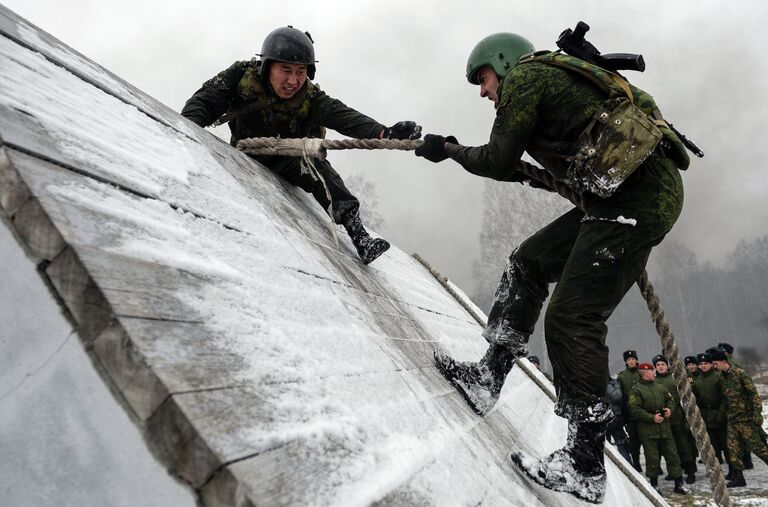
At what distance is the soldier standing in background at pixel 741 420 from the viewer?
289 inches

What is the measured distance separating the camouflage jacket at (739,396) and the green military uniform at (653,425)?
31.4 inches

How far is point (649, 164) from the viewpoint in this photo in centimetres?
210

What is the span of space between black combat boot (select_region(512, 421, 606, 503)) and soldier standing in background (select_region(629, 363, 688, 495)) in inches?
277

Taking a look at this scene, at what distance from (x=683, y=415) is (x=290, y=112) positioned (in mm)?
7988

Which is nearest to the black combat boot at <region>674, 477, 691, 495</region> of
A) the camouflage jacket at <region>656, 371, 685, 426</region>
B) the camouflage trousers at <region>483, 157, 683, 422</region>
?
the camouflage jacket at <region>656, 371, 685, 426</region>

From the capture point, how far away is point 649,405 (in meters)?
8.17

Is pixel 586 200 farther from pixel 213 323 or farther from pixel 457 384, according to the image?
pixel 213 323

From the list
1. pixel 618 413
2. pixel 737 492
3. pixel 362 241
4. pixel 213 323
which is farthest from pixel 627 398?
pixel 213 323

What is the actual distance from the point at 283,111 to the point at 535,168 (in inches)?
75.2

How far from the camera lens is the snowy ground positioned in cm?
599

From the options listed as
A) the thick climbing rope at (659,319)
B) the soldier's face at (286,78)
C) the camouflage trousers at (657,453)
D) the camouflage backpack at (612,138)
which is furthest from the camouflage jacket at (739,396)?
the soldier's face at (286,78)

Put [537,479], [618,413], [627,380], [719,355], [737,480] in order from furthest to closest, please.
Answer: [618,413] → [627,380] → [719,355] → [737,480] → [537,479]

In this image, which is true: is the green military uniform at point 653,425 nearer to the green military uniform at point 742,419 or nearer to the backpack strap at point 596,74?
the green military uniform at point 742,419

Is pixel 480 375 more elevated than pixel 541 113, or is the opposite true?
pixel 541 113
